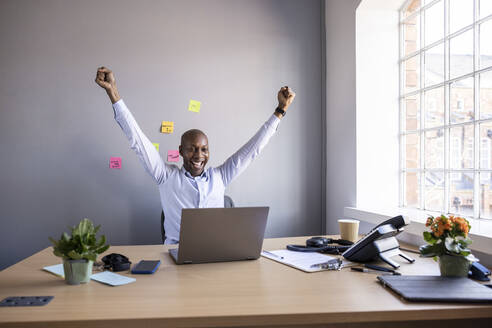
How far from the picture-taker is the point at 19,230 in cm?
284

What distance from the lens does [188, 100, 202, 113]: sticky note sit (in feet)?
9.91

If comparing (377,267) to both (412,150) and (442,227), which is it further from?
(412,150)

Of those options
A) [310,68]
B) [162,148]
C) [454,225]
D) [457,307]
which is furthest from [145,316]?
[310,68]

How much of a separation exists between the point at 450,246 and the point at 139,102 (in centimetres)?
244

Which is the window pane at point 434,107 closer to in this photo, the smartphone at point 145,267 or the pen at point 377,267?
the pen at point 377,267

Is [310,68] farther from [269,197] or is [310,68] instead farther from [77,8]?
[77,8]

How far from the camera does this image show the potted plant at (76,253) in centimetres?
114

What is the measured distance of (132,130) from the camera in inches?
83.0

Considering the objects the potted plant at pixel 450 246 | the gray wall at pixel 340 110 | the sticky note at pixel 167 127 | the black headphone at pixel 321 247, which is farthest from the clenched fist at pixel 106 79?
the gray wall at pixel 340 110

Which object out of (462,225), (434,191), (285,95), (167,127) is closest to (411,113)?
(434,191)

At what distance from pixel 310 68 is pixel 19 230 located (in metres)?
2.68

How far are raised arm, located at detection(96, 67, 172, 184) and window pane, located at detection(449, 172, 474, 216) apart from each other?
5.77 ft

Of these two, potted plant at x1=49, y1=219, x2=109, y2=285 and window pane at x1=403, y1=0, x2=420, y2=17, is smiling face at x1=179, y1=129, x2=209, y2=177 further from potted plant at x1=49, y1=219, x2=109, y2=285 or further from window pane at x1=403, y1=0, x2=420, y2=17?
window pane at x1=403, y1=0, x2=420, y2=17

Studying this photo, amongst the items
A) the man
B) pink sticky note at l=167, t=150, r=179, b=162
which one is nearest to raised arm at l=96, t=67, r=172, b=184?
the man
